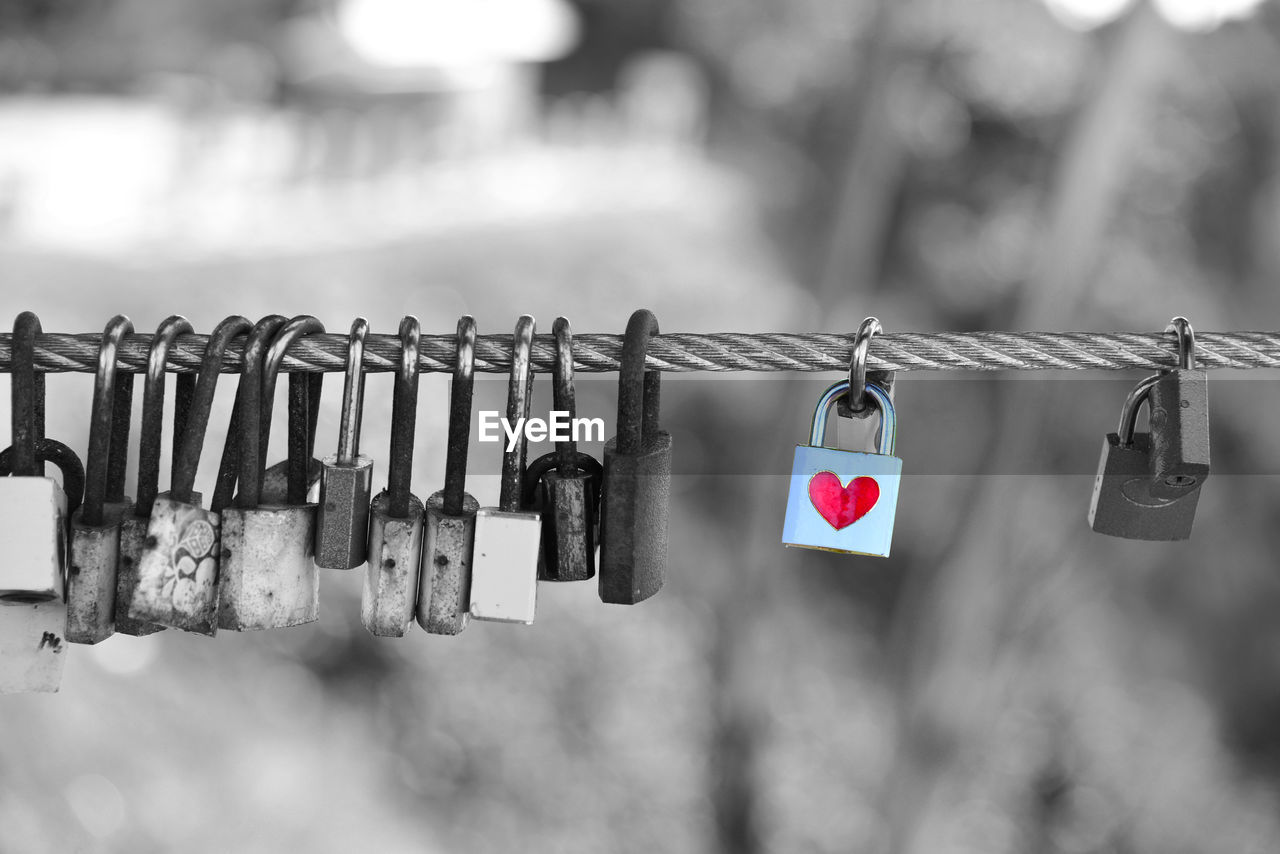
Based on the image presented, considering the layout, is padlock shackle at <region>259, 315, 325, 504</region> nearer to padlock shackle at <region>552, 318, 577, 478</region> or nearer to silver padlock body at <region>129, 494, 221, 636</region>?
silver padlock body at <region>129, 494, 221, 636</region>

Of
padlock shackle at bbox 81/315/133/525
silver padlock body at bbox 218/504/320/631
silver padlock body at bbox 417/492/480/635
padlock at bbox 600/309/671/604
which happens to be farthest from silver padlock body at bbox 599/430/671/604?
padlock shackle at bbox 81/315/133/525

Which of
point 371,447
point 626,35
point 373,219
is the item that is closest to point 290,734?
point 371,447

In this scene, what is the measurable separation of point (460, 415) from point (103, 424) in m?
0.26

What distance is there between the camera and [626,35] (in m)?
9.09

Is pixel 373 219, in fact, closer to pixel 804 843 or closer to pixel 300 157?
pixel 300 157

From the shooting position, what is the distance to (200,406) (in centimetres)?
67

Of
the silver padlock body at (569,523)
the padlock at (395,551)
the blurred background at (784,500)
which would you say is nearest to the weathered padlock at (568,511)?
the silver padlock body at (569,523)

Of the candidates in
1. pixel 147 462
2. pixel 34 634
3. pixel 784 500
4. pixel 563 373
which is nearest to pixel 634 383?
pixel 563 373

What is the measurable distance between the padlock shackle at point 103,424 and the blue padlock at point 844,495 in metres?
0.50

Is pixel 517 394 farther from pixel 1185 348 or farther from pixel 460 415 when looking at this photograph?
pixel 1185 348

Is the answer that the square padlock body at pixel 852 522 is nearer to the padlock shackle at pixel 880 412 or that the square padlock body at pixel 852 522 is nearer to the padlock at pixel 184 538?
the padlock shackle at pixel 880 412

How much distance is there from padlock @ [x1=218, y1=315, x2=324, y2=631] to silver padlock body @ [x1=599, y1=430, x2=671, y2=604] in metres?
0.23

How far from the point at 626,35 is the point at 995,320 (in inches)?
238

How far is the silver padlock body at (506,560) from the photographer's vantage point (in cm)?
68
